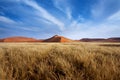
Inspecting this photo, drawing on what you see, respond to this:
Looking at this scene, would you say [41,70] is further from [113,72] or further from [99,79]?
[113,72]

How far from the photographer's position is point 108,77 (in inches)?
92.0

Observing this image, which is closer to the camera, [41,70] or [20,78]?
[20,78]

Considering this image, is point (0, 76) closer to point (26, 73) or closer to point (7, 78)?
point (7, 78)

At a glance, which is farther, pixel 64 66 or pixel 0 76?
pixel 64 66

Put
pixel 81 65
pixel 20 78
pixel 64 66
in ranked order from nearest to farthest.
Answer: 1. pixel 20 78
2. pixel 64 66
3. pixel 81 65

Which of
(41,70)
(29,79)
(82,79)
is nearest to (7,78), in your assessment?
(29,79)

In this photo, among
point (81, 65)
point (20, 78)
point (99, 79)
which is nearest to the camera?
point (99, 79)

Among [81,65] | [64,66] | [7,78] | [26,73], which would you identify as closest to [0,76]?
[7,78]

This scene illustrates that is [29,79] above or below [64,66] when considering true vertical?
below

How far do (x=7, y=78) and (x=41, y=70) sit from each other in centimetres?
75

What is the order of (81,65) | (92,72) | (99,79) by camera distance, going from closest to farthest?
(99,79), (92,72), (81,65)

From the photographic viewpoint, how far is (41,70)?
2732mm

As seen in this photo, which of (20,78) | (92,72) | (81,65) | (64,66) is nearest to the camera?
(20,78)

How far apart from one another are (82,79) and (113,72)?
769 mm
